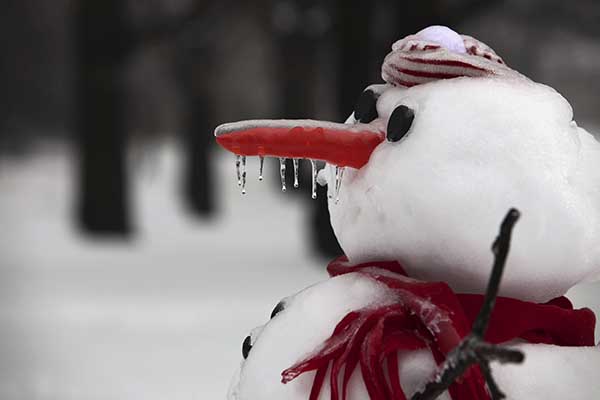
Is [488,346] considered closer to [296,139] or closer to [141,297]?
[296,139]

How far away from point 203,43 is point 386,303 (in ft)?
30.0

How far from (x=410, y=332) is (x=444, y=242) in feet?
0.52

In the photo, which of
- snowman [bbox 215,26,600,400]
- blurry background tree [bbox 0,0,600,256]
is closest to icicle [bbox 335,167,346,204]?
snowman [bbox 215,26,600,400]

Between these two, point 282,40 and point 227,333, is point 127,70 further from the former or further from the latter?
point 227,333

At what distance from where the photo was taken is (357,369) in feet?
5.11

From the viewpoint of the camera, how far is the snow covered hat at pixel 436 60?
169 cm

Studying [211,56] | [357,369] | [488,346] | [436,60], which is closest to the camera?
[488,346]

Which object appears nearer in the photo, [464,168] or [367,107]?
[464,168]

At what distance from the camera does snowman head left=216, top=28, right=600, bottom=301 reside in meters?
1.59

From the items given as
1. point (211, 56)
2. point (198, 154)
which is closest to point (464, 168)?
point (211, 56)

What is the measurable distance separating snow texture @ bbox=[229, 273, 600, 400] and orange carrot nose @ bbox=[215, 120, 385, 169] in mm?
216

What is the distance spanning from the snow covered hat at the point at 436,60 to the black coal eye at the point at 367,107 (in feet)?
0.16

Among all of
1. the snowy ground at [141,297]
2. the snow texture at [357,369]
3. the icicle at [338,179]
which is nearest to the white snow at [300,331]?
the snow texture at [357,369]

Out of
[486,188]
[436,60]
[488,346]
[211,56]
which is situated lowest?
[211,56]
